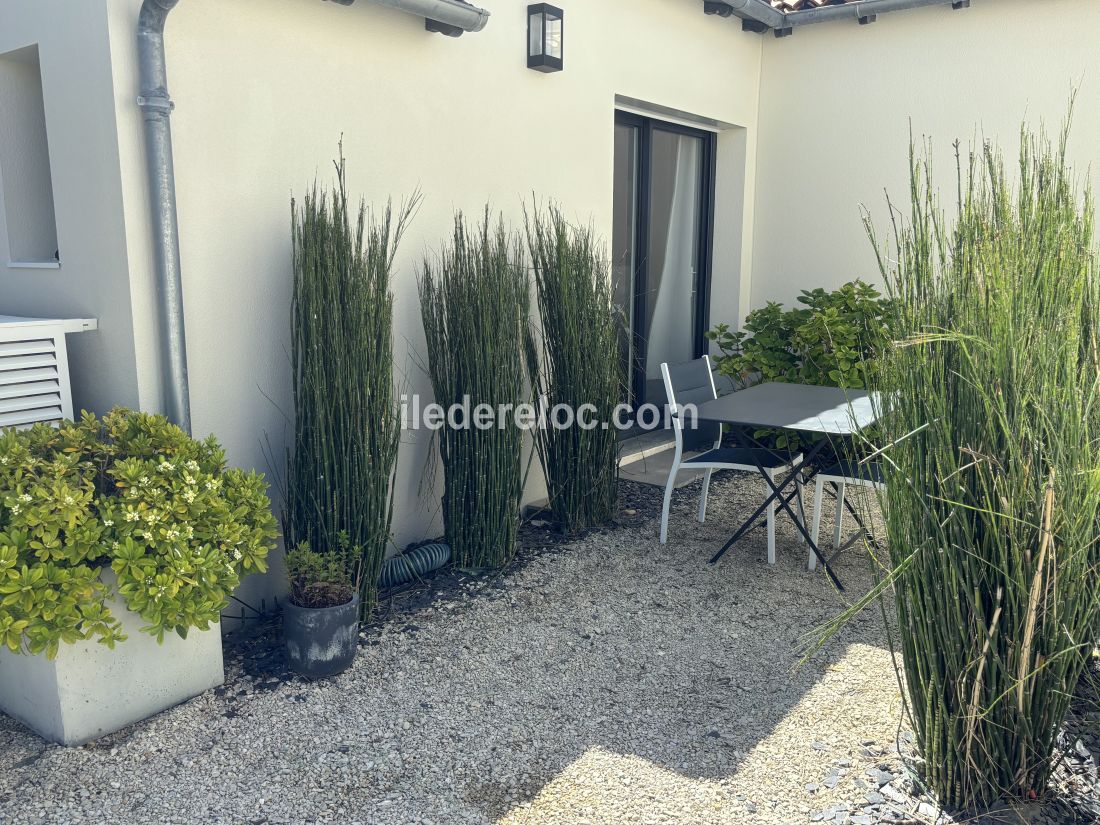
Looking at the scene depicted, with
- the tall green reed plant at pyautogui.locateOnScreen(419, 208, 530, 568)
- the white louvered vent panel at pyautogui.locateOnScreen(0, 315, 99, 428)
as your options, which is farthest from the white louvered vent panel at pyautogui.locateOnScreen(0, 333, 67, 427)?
the tall green reed plant at pyautogui.locateOnScreen(419, 208, 530, 568)

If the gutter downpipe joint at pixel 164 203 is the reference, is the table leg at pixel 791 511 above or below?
below

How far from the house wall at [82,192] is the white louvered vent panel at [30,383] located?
5.7 inches

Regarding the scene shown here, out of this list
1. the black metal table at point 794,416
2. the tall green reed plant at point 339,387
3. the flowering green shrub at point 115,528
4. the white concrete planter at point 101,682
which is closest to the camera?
the flowering green shrub at point 115,528

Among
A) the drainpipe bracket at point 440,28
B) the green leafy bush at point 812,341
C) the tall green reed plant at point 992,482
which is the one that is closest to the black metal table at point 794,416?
the green leafy bush at point 812,341

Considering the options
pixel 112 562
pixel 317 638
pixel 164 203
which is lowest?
pixel 317 638

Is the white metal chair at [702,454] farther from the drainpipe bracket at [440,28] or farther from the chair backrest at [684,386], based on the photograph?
the drainpipe bracket at [440,28]

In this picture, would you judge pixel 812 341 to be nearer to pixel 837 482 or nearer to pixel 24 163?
pixel 837 482

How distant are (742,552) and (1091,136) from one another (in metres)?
3.41

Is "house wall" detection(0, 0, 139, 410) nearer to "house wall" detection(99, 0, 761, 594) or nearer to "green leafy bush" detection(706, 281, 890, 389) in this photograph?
"house wall" detection(99, 0, 761, 594)

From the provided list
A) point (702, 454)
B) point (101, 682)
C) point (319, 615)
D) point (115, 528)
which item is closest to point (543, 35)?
point (702, 454)

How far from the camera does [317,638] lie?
2.90 m

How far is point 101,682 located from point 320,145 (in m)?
2.01

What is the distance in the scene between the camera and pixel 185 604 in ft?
8.02

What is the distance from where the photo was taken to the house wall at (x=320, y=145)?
9.67 feet
